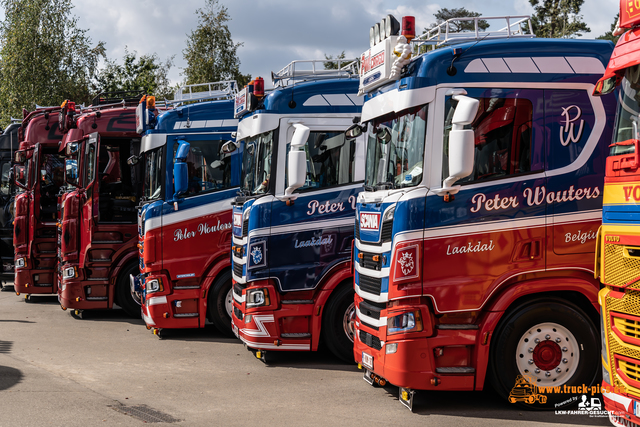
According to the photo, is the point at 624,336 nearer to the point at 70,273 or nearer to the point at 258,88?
the point at 258,88

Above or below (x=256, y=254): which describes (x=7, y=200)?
above

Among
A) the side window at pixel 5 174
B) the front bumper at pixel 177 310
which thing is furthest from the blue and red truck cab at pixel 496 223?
the side window at pixel 5 174

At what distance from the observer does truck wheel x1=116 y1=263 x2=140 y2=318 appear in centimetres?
1280

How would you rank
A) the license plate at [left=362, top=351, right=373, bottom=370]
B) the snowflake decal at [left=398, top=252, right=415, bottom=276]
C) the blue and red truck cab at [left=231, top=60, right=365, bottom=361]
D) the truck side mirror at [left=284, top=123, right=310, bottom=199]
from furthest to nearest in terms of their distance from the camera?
the blue and red truck cab at [left=231, top=60, right=365, bottom=361], the truck side mirror at [left=284, top=123, right=310, bottom=199], the license plate at [left=362, top=351, right=373, bottom=370], the snowflake decal at [left=398, top=252, right=415, bottom=276]

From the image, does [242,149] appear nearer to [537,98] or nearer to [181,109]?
[181,109]

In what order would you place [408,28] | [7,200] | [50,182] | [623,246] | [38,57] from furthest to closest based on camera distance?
[38,57] < [7,200] < [50,182] < [408,28] < [623,246]

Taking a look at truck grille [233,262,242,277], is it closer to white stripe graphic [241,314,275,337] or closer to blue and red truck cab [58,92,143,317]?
white stripe graphic [241,314,275,337]

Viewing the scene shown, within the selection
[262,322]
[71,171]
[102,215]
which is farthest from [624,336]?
[71,171]

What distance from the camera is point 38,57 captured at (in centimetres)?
3322

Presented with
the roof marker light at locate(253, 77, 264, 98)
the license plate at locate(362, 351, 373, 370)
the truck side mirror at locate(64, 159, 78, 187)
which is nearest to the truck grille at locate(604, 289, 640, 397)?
the license plate at locate(362, 351, 373, 370)

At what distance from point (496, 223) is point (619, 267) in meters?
1.42

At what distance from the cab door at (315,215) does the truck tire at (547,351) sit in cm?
282

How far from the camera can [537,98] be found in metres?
6.65

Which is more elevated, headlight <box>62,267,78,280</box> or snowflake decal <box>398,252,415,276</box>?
snowflake decal <box>398,252,415,276</box>
